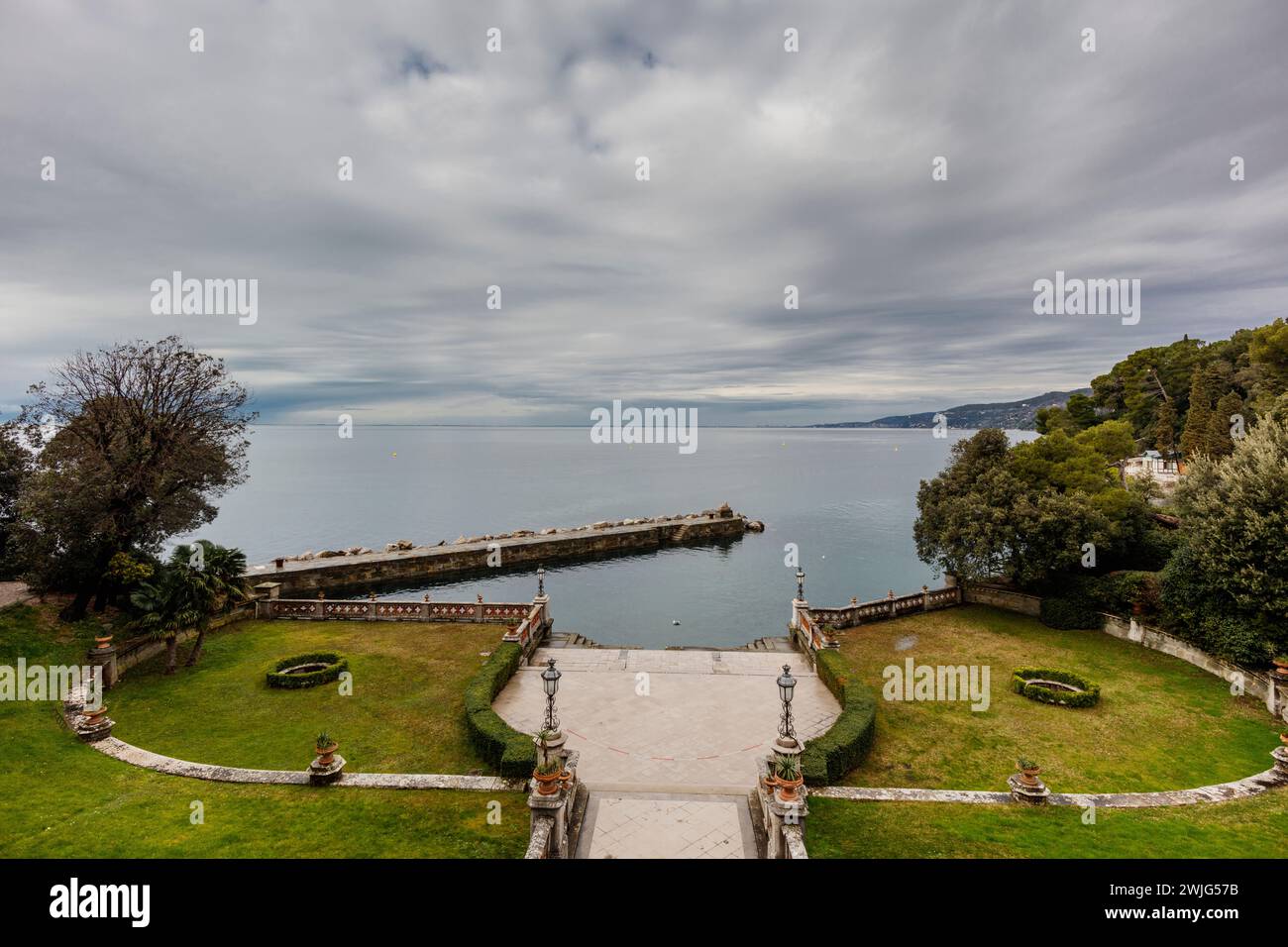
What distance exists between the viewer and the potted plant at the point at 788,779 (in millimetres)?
12422

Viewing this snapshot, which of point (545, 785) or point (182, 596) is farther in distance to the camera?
point (182, 596)

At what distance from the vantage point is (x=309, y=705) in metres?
20.1

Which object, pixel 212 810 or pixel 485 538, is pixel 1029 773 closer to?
pixel 212 810

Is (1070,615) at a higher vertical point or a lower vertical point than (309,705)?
higher

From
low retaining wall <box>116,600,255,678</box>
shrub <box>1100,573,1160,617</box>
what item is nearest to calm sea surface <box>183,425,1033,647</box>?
shrub <box>1100,573,1160,617</box>

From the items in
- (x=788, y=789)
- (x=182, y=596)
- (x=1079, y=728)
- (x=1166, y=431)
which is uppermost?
(x=1166, y=431)

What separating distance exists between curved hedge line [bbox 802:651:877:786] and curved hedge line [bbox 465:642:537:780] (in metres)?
7.11

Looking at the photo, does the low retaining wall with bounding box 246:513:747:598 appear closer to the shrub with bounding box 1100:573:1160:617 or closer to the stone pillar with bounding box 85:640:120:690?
the stone pillar with bounding box 85:640:120:690

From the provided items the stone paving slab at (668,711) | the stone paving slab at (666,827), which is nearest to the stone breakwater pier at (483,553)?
the stone paving slab at (668,711)

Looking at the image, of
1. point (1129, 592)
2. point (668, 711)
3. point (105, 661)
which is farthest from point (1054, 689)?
point (105, 661)

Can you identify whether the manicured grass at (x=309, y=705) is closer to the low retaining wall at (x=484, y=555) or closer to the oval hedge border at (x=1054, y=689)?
the oval hedge border at (x=1054, y=689)

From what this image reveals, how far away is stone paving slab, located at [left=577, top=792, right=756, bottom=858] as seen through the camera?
41.9ft

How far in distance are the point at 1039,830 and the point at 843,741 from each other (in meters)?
4.60
